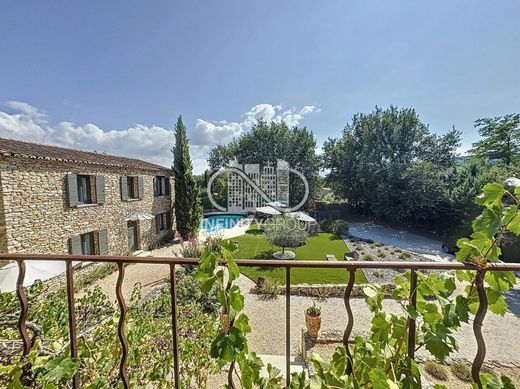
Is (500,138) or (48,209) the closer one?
(48,209)

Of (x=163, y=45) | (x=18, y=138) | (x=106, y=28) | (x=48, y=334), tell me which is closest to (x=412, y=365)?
(x=48, y=334)

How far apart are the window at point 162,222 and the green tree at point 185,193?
2.75 ft

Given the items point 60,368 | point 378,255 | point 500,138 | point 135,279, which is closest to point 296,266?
point 60,368

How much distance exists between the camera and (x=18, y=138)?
8.39 meters

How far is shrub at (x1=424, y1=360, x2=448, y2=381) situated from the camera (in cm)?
406

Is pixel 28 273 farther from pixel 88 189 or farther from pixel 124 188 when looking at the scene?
pixel 124 188

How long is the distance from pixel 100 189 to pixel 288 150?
55.1 feet

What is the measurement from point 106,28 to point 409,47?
307 inches

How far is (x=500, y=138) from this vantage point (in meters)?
17.3

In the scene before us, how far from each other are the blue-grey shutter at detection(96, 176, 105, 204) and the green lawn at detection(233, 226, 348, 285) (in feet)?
19.6

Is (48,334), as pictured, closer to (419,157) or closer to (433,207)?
(433,207)

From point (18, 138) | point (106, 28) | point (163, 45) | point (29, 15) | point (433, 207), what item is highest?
point (163, 45)

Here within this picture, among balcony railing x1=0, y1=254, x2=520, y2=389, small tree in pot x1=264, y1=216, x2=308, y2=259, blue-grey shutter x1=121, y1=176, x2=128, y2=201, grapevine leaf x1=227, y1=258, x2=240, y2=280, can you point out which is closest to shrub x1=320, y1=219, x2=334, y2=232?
small tree in pot x1=264, y1=216, x2=308, y2=259

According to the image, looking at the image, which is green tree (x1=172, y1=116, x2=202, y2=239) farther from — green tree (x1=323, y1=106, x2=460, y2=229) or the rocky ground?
green tree (x1=323, y1=106, x2=460, y2=229)
